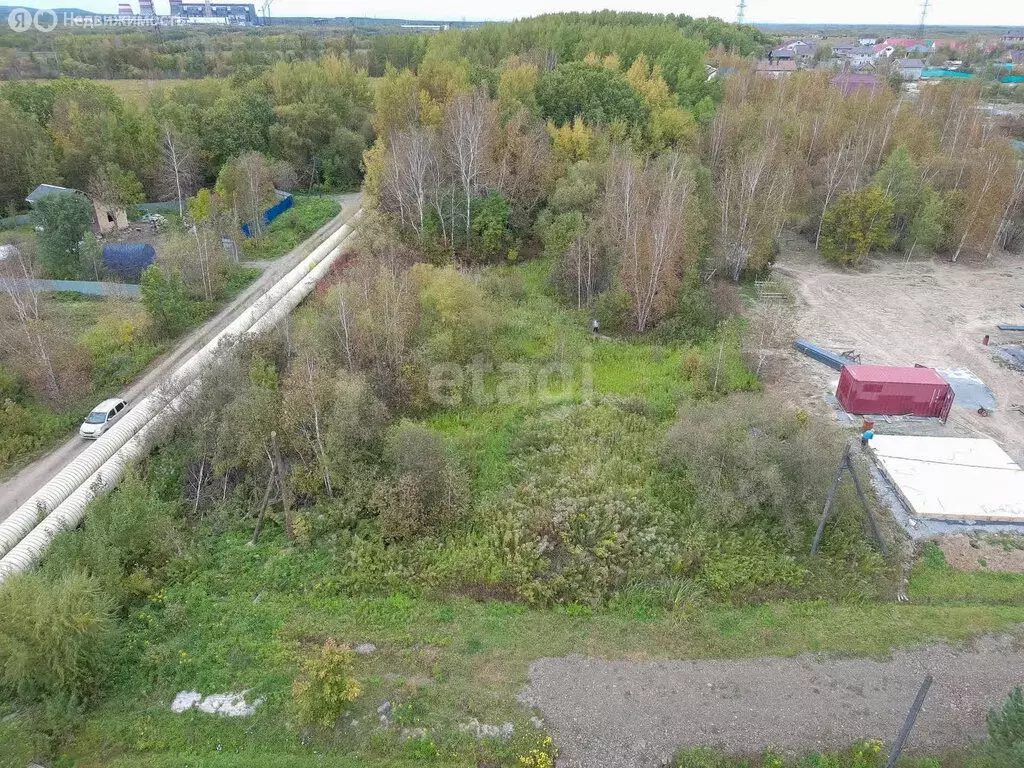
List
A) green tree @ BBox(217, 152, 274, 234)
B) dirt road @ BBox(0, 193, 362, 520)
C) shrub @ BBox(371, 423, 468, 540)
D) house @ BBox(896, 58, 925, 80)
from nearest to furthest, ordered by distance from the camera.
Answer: shrub @ BBox(371, 423, 468, 540)
dirt road @ BBox(0, 193, 362, 520)
green tree @ BBox(217, 152, 274, 234)
house @ BBox(896, 58, 925, 80)

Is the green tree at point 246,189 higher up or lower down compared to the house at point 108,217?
higher up

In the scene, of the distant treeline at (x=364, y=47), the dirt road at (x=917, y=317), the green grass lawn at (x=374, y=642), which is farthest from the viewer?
the distant treeline at (x=364, y=47)

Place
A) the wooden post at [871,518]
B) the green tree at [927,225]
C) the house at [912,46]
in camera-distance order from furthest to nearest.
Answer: the house at [912,46], the green tree at [927,225], the wooden post at [871,518]

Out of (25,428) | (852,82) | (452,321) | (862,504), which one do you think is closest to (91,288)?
(25,428)

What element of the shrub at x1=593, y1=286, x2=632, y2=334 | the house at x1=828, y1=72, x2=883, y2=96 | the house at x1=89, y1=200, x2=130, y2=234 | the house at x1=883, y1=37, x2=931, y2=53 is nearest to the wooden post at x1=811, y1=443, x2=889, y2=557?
the shrub at x1=593, y1=286, x2=632, y2=334

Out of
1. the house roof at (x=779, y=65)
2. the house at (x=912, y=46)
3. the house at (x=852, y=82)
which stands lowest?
the house at (x=852, y=82)

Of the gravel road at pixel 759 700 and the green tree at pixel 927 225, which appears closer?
the gravel road at pixel 759 700

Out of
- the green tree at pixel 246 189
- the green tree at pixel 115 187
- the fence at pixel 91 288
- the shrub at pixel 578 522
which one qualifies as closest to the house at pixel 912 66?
the green tree at pixel 246 189

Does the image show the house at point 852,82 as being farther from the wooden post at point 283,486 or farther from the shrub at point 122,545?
the shrub at point 122,545

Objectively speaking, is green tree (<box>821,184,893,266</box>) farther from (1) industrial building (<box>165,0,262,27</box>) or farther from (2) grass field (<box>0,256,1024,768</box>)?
(1) industrial building (<box>165,0,262,27</box>)
